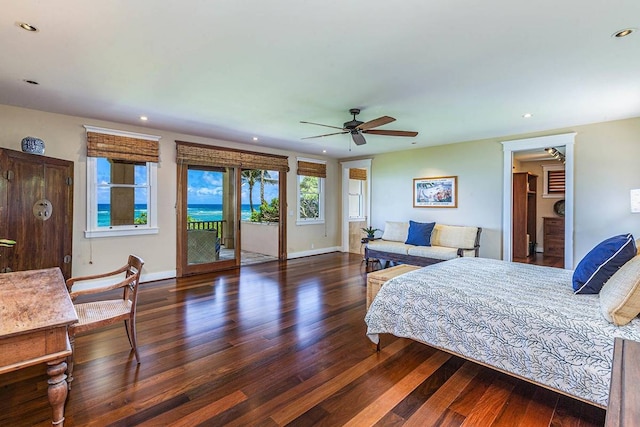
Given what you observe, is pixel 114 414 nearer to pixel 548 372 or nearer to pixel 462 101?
pixel 548 372

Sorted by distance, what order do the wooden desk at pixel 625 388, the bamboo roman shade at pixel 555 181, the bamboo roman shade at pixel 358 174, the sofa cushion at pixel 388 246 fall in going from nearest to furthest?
the wooden desk at pixel 625 388, the sofa cushion at pixel 388 246, the bamboo roman shade at pixel 555 181, the bamboo roman shade at pixel 358 174

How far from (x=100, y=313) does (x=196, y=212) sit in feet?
11.4

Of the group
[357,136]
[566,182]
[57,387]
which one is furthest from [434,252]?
[57,387]

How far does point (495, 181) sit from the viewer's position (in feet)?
18.9

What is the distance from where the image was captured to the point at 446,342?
236 centimetres

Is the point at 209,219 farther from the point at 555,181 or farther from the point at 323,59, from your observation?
the point at 555,181

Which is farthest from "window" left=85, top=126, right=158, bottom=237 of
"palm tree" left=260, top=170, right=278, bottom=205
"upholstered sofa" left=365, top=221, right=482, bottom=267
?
"upholstered sofa" left=365, top=221, right=482, bottom=267

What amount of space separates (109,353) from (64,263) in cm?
199

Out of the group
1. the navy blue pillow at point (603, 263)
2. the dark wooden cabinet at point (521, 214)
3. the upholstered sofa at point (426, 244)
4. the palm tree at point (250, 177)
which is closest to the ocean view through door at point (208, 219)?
the palm tree at point (250, 177)

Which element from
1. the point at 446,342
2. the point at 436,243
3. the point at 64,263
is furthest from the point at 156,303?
the point at 436,243

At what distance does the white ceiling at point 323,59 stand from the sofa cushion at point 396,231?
2749 mm

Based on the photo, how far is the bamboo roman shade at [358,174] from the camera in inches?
327

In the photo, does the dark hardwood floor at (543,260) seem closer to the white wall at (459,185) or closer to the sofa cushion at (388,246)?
the white wall at (459,185)

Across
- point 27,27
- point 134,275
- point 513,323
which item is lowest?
point 513,323
